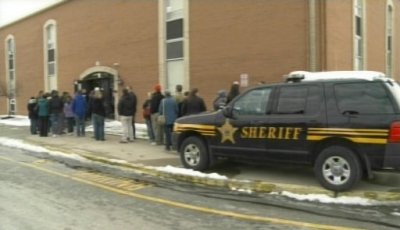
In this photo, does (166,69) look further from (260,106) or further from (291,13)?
(260,106)

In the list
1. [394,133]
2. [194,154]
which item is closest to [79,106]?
[194,154]

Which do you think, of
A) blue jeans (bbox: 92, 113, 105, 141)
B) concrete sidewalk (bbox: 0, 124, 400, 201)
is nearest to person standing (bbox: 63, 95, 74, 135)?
concrete sidewalk (bbox: 0, 124, 400, 201)

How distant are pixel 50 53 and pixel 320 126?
28519 millimetres

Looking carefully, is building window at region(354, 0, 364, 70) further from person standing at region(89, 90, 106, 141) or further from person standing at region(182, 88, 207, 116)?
person standing at region(89, 90, 106, 141)

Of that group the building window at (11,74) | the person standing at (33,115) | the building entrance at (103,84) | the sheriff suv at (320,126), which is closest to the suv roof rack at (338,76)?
the sheriff suv at (320,126)

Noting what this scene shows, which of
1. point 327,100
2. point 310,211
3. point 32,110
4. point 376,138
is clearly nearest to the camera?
point 310,211

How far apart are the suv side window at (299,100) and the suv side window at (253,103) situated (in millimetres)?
311

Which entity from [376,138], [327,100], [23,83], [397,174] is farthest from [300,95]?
[23,83]

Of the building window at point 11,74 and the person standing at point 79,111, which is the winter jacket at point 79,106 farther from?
the building window at point 11,74

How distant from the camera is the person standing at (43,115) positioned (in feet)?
64.2

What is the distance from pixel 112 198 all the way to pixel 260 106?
3.16m

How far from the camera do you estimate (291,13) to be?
18172 mm

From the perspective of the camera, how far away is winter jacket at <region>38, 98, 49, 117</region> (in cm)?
1955

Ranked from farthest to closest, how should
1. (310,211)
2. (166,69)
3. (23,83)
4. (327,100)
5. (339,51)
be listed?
(23,83), (166,69), (339,51), (327,100), (310,211)
